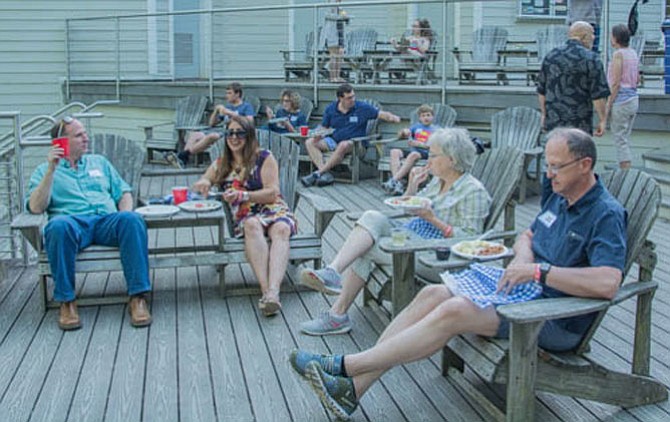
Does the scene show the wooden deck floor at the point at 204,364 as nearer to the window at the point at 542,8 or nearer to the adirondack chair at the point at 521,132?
the adirondack chair at the point at 521,132

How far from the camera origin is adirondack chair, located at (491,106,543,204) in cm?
757

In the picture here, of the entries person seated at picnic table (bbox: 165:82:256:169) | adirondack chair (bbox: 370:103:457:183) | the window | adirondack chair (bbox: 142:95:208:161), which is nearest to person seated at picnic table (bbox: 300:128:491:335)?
adirondack chair (bbox: 370:103:457:183)

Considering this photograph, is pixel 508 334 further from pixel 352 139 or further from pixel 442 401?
pixel 352 139

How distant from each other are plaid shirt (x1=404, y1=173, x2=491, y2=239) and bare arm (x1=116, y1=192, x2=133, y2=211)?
66.0 inches

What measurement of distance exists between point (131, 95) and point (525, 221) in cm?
701

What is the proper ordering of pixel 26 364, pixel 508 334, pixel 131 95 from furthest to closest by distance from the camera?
pixel 131 95 → pixel 26 364 → pixel 508 334

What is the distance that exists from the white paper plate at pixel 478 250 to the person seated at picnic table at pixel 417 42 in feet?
24.3

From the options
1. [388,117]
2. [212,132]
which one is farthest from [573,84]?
[212,132]

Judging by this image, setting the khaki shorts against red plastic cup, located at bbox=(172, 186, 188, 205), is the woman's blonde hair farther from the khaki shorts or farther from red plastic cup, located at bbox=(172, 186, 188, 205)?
the khaki shorts

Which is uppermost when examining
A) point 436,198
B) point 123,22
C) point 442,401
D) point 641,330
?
point 123,22

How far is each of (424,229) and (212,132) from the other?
20.4 feet


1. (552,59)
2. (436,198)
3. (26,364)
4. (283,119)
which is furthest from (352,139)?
(26,364)

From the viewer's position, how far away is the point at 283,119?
30.0 feet

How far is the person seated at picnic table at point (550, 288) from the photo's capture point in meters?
2.78
